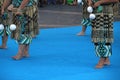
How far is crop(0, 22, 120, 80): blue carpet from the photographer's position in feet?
16.1

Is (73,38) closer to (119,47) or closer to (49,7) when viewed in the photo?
(119,47)

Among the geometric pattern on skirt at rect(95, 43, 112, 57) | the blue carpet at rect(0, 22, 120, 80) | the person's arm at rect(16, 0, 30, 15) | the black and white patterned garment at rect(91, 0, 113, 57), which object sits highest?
the person's arm at rect(16, 0, 30, 15)

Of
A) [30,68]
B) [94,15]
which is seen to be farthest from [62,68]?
[94,15]

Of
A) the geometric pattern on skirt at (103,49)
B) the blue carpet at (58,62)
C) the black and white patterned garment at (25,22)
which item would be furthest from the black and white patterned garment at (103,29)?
the black and white patterned garment at (25,22)

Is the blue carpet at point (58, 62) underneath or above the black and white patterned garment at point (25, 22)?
underneath

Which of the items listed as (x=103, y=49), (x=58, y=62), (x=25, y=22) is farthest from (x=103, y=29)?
(x=25, y=22)

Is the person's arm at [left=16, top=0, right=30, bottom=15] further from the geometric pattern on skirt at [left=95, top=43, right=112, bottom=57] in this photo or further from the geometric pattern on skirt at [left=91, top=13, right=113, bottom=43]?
the geometric pattern on skirt at [left=95, top=43, right=112, bottom=57]

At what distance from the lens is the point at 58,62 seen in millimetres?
5645

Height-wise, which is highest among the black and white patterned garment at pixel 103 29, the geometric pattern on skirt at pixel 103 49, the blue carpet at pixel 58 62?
the black and white patterned garment at pixel 103 29

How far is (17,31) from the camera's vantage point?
5680 mm

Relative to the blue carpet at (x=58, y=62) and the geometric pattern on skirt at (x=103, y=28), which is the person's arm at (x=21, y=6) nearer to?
the blue carpet at (x=58, y=62)

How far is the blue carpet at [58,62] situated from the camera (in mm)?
4922

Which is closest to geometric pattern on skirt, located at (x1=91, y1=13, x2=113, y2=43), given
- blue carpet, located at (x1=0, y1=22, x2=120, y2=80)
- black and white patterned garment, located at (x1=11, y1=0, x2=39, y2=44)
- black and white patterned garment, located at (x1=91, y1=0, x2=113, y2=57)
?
black and white patterned garment, located at (x1=91, y1=0, x2=113, y2=57)

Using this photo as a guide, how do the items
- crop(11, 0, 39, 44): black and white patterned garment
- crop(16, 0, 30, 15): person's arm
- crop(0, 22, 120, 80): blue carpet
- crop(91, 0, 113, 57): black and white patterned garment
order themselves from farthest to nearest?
crop(11, 0, 39, 44): black and white patterned garment → crop(16, 0, 30, 15): person's arm → crop(91, 0, 113, 57): black and white patterned garment → crop(0, 22, 120, 80): blue carpet
